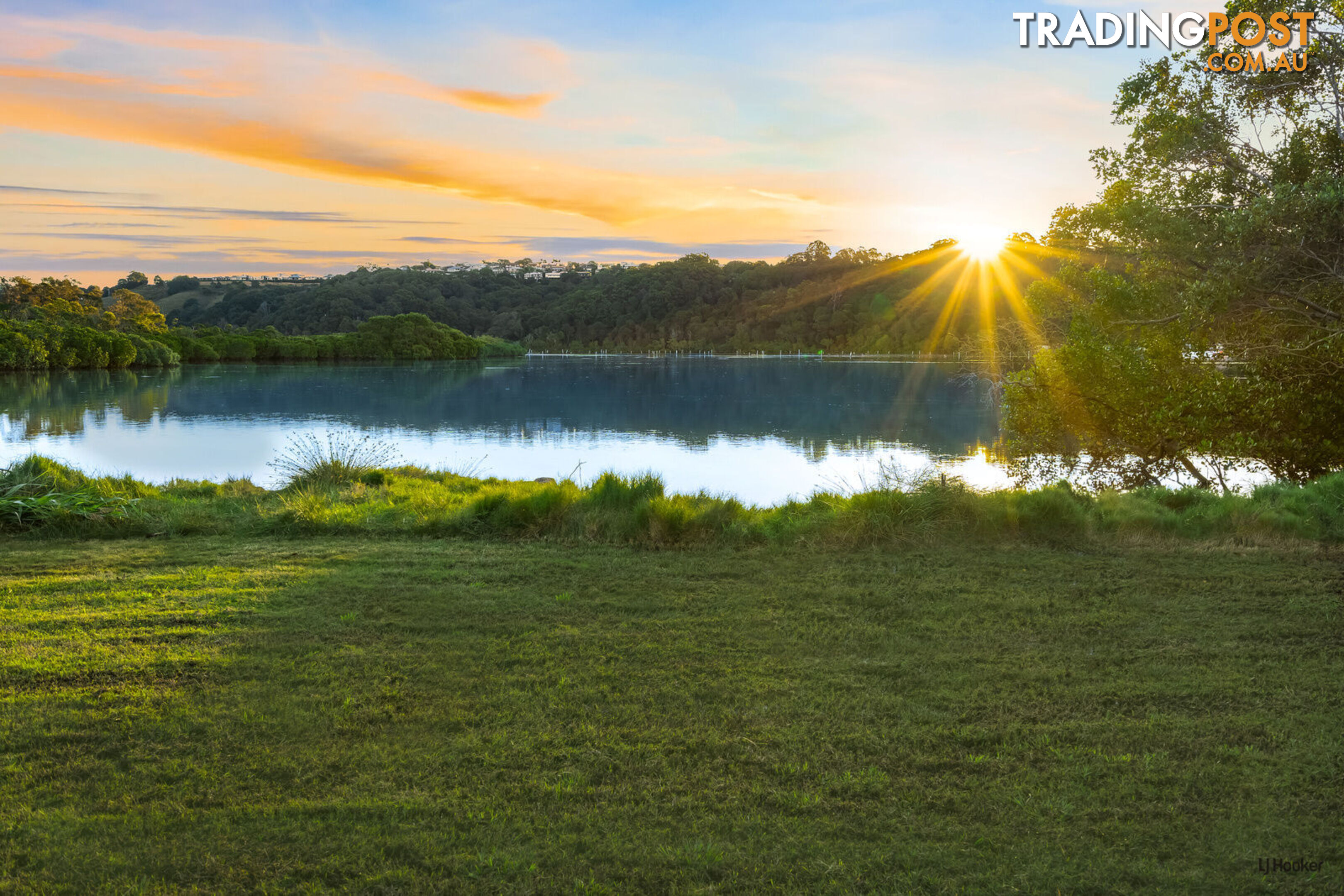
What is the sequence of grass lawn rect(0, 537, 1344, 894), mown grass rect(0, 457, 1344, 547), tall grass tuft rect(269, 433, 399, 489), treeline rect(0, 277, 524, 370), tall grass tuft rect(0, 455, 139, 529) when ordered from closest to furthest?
1. grass lawn rect(0, 537, 1344, 894)
2. mown grass rect(0, 457, 1344, 547)
3. tall grass tuft rect(0, 455, 139, 529)
4. tall grass tuft rect(269, 433, 399, 489)
5. treeline rect(0, 277, 524, 370)

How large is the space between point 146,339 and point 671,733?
56.8 metres

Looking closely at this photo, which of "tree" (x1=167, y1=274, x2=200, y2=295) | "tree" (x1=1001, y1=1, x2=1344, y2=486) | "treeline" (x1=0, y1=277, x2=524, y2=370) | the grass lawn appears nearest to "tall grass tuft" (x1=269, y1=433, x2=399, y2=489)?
the grass lawn

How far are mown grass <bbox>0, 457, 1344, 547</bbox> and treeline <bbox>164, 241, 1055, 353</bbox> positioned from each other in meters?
72.5

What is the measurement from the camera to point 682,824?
2418mm

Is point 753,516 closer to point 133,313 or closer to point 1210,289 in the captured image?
point 1210,289

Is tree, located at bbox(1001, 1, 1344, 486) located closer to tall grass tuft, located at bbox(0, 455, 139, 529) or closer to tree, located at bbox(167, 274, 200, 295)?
tall grass tuft, located at bbox(0, 455, 139, 529)

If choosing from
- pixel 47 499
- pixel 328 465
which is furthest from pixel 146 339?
pixel 47 499

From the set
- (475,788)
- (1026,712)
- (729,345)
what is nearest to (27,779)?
(475,788)

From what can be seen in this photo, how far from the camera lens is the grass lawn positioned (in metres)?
2.25

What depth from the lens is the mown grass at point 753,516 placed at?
5.93 metres

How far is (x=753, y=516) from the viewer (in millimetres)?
6562

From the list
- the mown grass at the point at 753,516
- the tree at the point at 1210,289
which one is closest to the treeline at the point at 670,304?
the tree at the point at 1210,289

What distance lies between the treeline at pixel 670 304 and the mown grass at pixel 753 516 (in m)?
72.5

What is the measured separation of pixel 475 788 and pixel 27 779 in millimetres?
1392
